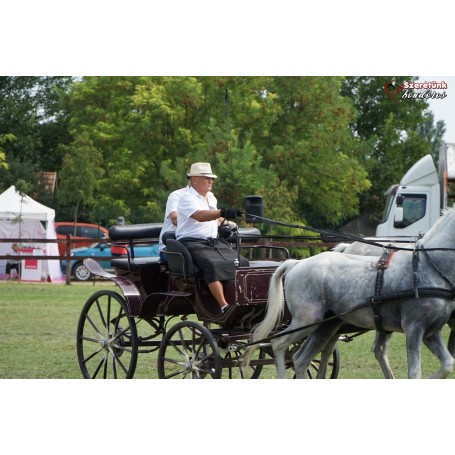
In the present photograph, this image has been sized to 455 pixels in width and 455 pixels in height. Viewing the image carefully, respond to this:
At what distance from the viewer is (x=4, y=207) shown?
1788 centimetres

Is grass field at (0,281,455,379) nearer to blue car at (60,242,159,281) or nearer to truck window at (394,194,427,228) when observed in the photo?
blue car at (60,242,159,281)

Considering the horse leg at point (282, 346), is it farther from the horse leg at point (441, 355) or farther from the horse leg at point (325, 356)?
the horse leg at point (441, 355)

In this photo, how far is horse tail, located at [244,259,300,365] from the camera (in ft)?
18.7

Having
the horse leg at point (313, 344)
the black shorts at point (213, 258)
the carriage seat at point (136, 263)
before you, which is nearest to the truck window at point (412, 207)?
the carriage seat at point (136, 263)

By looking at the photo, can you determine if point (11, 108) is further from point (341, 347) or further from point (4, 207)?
point (341, 347)

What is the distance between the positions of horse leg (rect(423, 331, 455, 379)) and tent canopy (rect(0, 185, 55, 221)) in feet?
44.7

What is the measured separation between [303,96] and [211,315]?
58.5 feet

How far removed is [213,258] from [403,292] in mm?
1386

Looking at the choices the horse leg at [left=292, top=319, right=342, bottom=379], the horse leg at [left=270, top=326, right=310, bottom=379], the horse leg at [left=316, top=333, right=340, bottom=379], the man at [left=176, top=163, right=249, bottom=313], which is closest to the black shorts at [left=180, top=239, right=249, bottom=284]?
the man at [left=176, top=163, right=249, bottom=313]

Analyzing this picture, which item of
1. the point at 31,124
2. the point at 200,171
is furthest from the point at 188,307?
the point at 31,124

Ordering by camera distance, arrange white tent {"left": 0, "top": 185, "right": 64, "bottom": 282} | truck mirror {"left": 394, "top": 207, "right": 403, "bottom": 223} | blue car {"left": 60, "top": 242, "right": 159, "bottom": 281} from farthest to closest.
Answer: blue car {"left": 60, "top": 242, "right": 159, "bottom": 281} → white tent {"left": 0, "top": 185, "right": 64, "bottom": 282} → truck mirror {"left": 394, "top": 207, "right": 403, "bottom": 223}
